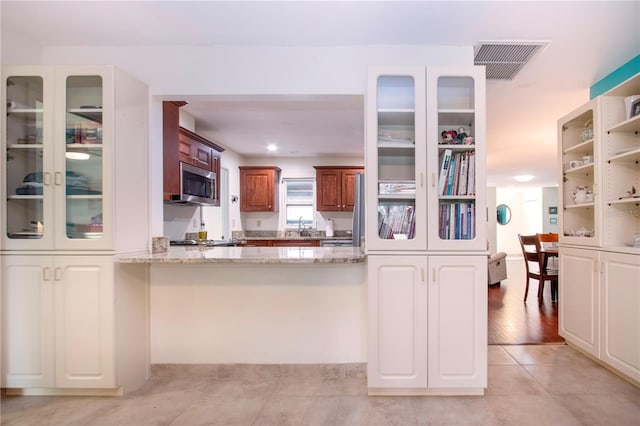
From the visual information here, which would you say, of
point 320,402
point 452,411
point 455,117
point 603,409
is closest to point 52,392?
point 320,402

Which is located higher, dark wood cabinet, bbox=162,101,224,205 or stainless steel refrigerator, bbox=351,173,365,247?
dark wood cabinet, bbox=162,101,224,205

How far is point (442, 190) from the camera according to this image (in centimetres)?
217

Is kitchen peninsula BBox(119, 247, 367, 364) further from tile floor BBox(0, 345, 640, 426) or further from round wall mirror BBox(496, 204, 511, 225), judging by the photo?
round wall mirror BBox(496, 204, 511, 225)

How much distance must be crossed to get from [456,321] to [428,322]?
0.59 feet

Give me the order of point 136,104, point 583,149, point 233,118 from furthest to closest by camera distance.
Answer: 1. point 233,118
2. point 583,149
3. point 136,104

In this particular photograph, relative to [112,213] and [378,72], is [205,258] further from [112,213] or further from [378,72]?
[378,72]

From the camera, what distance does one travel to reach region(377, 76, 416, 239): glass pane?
218 centimetres

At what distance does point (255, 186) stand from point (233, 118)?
2.10 metres

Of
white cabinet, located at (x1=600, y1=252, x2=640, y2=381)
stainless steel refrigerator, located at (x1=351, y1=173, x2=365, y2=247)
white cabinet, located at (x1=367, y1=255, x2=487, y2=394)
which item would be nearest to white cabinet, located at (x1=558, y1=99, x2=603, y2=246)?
white cabinet, located at (x1=600, y1=252, x2=640, y2=381)

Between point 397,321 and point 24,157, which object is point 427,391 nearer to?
point 397,321

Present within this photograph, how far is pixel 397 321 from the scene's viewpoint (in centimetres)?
213

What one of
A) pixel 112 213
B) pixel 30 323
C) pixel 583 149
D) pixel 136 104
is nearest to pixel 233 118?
pixel 136 104

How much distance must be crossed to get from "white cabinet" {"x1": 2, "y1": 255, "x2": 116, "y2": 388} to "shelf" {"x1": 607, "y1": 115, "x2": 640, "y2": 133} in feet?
12.2

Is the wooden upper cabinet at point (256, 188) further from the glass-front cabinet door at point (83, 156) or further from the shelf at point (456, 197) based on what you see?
the shelf at point (456, 197)
